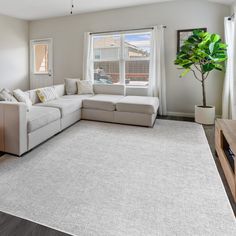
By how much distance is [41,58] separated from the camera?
242 inches

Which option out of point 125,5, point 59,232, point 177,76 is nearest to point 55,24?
point 125,5

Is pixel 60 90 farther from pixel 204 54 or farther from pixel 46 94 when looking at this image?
pixel 204 54

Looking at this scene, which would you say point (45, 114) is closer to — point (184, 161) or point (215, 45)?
point (184, 161)

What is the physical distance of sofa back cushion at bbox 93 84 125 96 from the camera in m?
4.78

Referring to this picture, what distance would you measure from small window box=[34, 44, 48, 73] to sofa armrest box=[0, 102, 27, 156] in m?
3.96

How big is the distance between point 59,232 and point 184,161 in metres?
1.66

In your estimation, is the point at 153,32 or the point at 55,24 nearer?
the point at 153,32

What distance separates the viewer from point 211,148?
111 inches

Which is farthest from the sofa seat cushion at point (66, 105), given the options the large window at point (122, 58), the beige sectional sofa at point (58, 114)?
the large window at point (122, 58)

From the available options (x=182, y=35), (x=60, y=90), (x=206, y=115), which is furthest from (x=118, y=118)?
(x=182, y=35)

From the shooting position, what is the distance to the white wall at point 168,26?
428 cm

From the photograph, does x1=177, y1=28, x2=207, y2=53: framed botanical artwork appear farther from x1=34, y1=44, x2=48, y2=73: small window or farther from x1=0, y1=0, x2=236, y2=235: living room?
x1=34, y1=44, x2=48, y2=73: small window

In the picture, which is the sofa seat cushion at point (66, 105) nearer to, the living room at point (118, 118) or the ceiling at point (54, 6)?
the living room at point (118, 118)

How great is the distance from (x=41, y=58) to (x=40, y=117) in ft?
13.1
